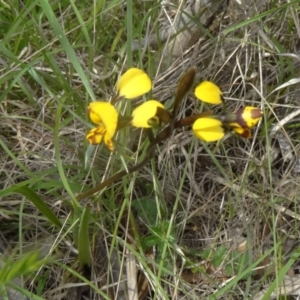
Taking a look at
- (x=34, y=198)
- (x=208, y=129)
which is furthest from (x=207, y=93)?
(x=34, y=198)

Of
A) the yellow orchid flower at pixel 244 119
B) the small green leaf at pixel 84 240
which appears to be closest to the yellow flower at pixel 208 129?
the yellow orchid flower at pixel 244 119

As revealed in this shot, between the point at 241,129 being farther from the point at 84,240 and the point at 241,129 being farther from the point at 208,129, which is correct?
the point at 84,240

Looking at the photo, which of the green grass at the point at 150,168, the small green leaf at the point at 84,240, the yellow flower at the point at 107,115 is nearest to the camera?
the yellow flower at the point at 107,115

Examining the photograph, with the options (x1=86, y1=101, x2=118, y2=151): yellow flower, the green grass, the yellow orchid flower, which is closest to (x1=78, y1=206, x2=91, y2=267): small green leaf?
the green grass

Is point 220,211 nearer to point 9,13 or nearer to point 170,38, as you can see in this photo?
point 170,38

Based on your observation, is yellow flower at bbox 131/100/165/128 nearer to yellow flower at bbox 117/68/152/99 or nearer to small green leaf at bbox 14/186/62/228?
yellow flower at bbox 117/68/152/99

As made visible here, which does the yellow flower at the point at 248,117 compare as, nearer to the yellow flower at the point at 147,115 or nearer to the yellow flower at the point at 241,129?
the yellow flower at the point at 241,129
